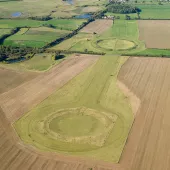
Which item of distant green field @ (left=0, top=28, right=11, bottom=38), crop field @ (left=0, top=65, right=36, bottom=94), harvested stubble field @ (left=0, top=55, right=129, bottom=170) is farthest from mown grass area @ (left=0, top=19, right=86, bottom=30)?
harvested stubble field @ (left=0, top=55, right=129, bottom=170)

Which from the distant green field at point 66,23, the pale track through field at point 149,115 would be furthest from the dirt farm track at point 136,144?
the distant green field at point 66,23

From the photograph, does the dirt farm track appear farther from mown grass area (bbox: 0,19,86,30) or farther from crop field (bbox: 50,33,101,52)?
mown grass area (bbox: 0,19,86,30)

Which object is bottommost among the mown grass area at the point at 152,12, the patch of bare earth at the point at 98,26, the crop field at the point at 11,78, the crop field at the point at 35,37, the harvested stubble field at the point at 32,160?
the harvested stubble field at the point at 32,160

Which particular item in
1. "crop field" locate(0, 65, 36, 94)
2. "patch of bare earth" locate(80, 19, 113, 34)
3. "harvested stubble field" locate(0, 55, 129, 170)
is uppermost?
"patch of bare earth" locate(80, 19, 113, 34)

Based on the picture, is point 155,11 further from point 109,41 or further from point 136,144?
point 136,144

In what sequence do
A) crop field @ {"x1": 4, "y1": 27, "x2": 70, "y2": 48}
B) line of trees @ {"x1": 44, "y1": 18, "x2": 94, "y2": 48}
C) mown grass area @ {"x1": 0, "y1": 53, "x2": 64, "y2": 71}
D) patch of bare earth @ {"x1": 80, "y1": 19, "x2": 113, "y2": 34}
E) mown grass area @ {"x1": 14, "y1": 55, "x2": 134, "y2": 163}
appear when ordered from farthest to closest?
patch of bare earth @ {"x1": 80, "y1": 19, "x2": 113, "y2": 34}
crop field @ {"x1": 4, "y1": 27, "x2": 70, "y2": 48}
line of trees @ {"x1": 44, "y1": 18, "x2": 94, "y2": 48}
mown grass area @ {"x1": 0, "y1": 53, "x2": 64, "y2": 71}
mown grass area @ {"x1": 14, "y1": 55, "x2": 134, "y2": 163}

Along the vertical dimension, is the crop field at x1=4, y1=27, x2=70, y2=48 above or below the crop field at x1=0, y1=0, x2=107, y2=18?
below

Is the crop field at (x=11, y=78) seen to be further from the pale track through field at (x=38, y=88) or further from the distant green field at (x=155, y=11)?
the distant green field at (x=155, y=11)
